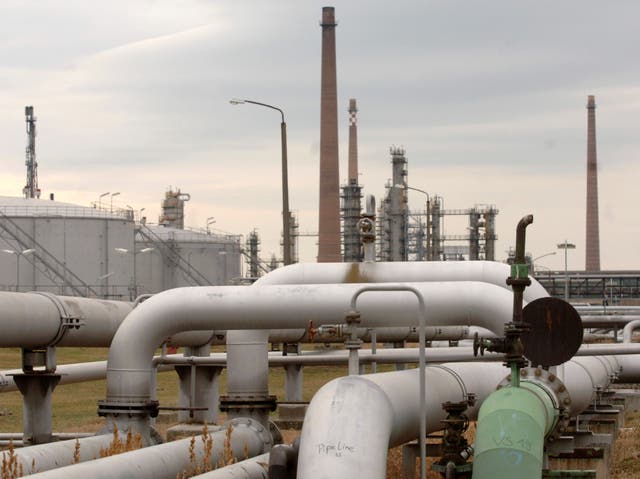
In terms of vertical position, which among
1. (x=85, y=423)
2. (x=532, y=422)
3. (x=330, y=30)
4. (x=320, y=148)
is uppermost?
(x=330, y=30)

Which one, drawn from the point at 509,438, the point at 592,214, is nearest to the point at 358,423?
the point at 509,438

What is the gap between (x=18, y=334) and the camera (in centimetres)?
1327

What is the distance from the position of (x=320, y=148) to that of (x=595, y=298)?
91.3 feet

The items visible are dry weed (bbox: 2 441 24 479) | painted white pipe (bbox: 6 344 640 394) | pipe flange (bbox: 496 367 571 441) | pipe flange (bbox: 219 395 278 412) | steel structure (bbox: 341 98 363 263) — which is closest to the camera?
dry weed (bbox: 2 441 24 479)

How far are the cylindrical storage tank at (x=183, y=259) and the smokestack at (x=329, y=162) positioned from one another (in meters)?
7.08

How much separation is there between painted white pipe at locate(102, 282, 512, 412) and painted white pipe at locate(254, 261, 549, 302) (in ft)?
2.99

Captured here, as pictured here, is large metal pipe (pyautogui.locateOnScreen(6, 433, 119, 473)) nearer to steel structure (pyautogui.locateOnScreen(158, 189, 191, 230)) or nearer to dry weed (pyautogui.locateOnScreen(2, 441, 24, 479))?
dry weed (pyautogui.locateOnScreen(2, 441, 24, 479))

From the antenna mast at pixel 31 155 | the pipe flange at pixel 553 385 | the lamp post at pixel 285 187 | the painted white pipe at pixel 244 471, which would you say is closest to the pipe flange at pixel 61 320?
the painted white pipe at pixel 244 471

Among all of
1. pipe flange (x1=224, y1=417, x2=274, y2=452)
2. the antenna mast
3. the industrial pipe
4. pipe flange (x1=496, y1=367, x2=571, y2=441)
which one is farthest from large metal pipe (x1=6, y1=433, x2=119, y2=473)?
the antenna mast

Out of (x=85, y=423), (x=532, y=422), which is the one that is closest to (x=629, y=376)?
(x=85, y=423)

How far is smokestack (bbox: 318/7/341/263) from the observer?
275ft

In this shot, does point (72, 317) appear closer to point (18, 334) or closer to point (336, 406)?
point (18, 334)

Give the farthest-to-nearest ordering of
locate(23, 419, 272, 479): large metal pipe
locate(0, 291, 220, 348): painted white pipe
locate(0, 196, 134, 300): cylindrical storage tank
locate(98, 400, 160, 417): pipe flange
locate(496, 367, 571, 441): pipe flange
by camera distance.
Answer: locate(0, 196, 134, 300): cylindrical storage tank → locate(98, 400, 160, 417): pipe flange → locate(0, 291, 220, 348): painted white pipe → locate(496, 367, 571, 441): pipe flange → locate(23, 419, 272, 479): large metal pipe

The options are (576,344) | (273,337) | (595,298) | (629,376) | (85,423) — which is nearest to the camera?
(576,344)
